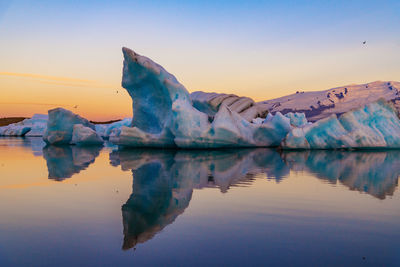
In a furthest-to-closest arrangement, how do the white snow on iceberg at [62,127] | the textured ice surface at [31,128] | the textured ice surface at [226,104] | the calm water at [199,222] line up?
the textured ice surface at [31,128], the white snow on iceberg at [62,127], the textured ice surface at [226,104], the calm water at [199,222]

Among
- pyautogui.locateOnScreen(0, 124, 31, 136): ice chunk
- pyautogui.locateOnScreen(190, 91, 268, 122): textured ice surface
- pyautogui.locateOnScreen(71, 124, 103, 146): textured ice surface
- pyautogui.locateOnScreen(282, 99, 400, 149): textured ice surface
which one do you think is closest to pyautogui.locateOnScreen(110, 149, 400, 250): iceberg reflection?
pyautogui.locateOnScreen(282, 99, 400, 149): textured ice surface

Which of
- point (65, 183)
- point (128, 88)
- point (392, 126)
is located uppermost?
point (128, 88)

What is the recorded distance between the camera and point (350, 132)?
12.0 meters

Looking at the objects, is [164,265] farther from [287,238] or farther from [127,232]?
[287,238]

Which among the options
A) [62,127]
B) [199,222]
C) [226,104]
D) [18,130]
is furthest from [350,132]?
[18,130]

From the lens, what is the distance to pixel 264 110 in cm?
2100

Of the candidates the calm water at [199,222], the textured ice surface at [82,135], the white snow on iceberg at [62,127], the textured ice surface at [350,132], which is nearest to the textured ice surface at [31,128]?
the white snow on iceberg at [62,127]

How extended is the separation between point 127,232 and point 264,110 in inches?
753

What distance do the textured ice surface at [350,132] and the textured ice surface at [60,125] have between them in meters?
10.3

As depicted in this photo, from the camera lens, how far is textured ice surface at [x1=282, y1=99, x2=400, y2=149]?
1191cm

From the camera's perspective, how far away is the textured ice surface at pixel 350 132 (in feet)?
39.1

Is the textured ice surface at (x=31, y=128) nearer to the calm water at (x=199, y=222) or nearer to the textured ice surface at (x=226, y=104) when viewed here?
the textured ice surface at (x=226, y=104)

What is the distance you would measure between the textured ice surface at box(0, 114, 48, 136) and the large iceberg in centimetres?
2697

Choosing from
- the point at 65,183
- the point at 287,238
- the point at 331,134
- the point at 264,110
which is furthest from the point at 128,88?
the point at 287,238
